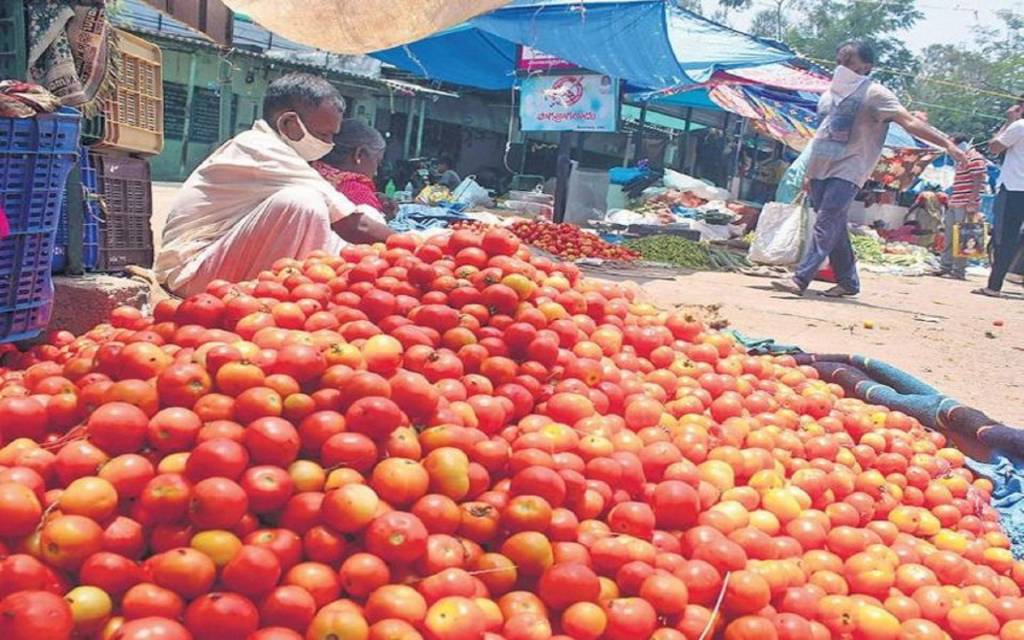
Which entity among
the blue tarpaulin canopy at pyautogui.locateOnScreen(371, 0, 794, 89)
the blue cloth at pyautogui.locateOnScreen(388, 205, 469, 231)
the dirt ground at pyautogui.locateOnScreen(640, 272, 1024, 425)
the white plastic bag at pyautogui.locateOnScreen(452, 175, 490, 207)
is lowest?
the dirt ground at pyautogui.locateOnScreen(640, 272, 1024, 425)

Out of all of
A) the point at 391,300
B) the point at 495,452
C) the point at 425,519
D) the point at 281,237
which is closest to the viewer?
the point at 425,519

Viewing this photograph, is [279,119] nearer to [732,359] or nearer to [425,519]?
[732,359]

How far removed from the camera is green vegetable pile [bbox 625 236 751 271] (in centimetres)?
1045

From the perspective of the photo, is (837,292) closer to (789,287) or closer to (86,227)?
(789,287)

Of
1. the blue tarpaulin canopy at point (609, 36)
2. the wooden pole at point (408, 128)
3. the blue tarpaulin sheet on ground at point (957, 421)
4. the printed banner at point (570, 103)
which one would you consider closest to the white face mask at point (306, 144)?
the blue tarpaulin sheet on ground at point (957, 421)

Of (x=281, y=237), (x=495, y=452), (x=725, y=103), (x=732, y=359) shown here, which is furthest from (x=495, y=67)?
(x=495, y=452)

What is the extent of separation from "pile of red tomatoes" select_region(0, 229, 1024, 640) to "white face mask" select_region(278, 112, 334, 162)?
203cm

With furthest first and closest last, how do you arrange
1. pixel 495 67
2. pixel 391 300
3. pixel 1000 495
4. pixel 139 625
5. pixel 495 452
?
pixel 495 67, pixel 1000 495, pixel 391 300, pixel 495 452, pixel 139 625

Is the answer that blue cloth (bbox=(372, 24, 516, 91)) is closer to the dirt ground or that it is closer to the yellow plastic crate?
the dirt ground

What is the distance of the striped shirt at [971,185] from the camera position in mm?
12234

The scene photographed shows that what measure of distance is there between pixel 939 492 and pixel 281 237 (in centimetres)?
307

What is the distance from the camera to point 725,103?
15031mm

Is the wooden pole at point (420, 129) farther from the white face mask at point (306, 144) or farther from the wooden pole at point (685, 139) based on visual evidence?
the white face mask at point (306, 144)

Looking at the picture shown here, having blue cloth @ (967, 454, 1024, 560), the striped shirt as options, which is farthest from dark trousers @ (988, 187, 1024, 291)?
blue cloth @ (967, 454, 1024, 560)
